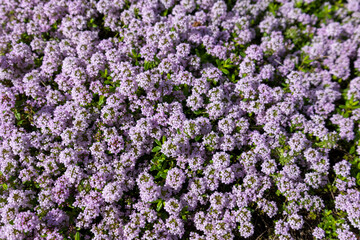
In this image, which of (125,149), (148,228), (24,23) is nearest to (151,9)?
(24,23)

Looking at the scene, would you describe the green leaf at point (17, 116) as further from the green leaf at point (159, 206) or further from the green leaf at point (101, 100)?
the green leaf at point (159, 206)

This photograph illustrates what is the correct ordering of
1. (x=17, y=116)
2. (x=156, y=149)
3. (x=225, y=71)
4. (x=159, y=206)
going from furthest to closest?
(x=225, y=71) < (x=17, y=116) < (x=156, y=149) < (x=159, y=206)

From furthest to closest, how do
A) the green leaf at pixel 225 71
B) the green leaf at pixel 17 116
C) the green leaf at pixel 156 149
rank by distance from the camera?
the green leaf at pixel 225 71 → the green leaf at pixel 17 116 → the green leaf at pixel 156 149

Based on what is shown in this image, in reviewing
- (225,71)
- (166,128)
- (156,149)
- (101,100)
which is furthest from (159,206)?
(225,71)

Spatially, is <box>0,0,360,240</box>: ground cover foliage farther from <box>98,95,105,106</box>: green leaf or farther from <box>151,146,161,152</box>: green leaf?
<box>98,95,105,106</box>: green leaf

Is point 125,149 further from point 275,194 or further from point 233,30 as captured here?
point 233,30

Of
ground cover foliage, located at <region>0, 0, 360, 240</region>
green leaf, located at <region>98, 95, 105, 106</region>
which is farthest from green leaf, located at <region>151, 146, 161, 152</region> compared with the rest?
green leaf, located at <region>98, 95, 105, 106</region>

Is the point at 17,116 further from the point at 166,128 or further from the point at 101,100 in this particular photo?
the point at 166,128

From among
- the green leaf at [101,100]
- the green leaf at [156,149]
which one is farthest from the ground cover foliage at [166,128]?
the green leaf at [101,100]
